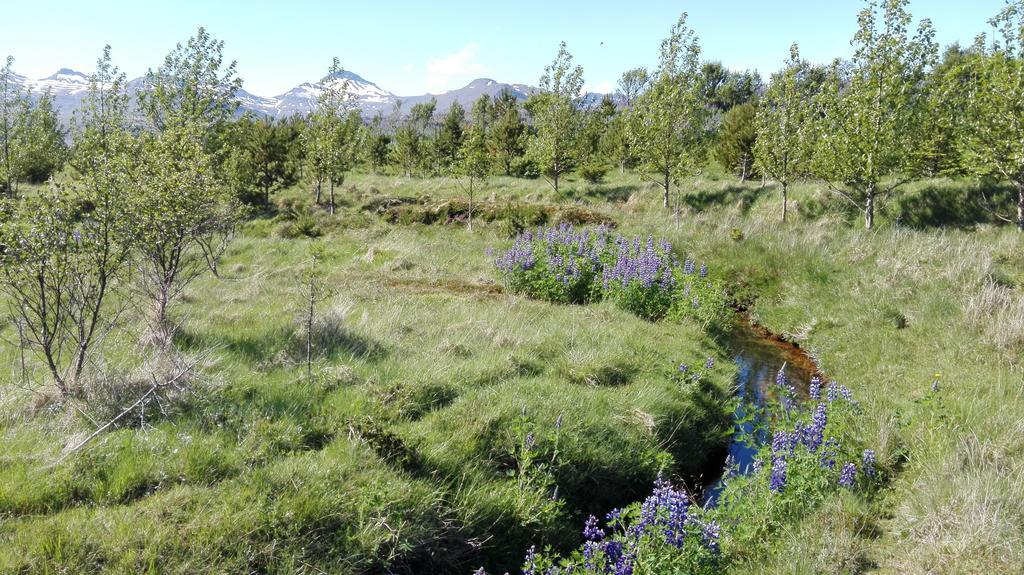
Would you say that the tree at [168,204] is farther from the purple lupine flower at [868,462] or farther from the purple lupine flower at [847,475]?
the purple lupine flower at [868,462]

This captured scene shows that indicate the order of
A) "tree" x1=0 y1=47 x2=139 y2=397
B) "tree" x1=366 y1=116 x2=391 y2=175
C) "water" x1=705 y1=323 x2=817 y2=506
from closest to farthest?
"tree" x1=0 y1=47 x2=139 y2=397 < "water" x1=705 y1=323 x2=817 y2=506 < "tree" x1=366 y1=116 x2=391 y2=175

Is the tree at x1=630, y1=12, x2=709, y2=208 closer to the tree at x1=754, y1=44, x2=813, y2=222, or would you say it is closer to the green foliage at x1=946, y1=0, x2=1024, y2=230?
the tree at x1=754, y1=44, x2=813, y2=222

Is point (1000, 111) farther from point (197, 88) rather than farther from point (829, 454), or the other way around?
point (197, 88)

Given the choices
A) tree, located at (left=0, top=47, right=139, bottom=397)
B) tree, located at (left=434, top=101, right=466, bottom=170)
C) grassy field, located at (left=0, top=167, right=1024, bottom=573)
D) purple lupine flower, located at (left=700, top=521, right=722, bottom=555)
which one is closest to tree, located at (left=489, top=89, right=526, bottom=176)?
tree, located at (left=434, top=101, right=466, bottom=170)

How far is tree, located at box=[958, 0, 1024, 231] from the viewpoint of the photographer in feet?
55.3

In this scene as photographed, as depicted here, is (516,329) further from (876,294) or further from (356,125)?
(356,125)

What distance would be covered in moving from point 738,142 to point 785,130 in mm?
9142

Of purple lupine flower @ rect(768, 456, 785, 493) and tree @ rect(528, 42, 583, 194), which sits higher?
tree @ rect(528, 42, 583, 194)

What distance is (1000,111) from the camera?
17141mm

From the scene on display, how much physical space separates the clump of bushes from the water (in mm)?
887

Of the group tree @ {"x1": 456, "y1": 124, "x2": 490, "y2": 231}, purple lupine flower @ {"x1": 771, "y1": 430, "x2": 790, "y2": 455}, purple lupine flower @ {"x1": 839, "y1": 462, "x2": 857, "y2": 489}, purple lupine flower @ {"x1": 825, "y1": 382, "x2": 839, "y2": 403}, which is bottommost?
purple lupine flower @ {"x1": 839, "y1": 462, "x2": 857, "y2": 489}

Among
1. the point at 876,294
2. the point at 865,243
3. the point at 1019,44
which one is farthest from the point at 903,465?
the point at 1019,44

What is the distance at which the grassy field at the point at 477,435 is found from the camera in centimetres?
401

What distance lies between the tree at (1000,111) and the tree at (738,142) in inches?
458
